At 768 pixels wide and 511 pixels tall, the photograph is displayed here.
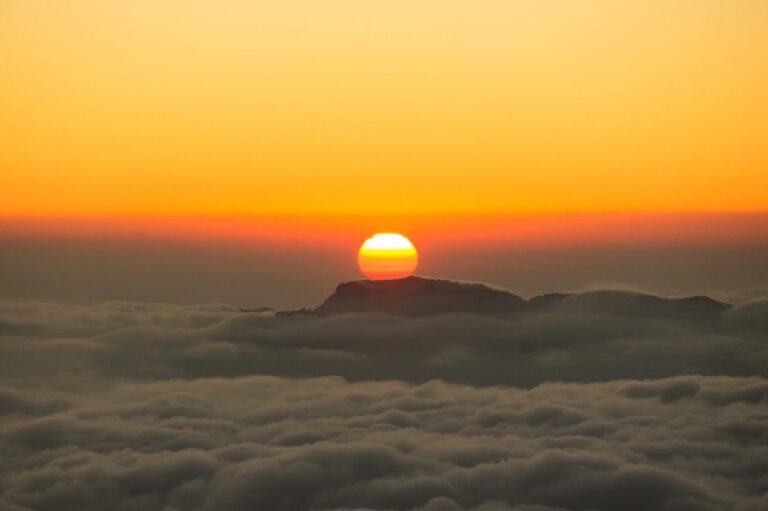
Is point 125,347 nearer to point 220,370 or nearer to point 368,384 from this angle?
point 220,370

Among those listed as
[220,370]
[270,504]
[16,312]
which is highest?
[16,312]

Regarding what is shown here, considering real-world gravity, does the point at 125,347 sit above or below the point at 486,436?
above

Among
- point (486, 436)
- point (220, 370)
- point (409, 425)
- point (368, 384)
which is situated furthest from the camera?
point (220, 370)

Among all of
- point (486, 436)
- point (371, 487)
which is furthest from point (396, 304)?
point (371, 487)

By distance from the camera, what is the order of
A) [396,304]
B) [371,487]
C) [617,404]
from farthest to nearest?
[396,304], [617,404], [371,487]

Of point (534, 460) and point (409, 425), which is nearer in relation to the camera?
point (534, 460)

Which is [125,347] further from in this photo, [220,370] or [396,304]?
[396,304]
